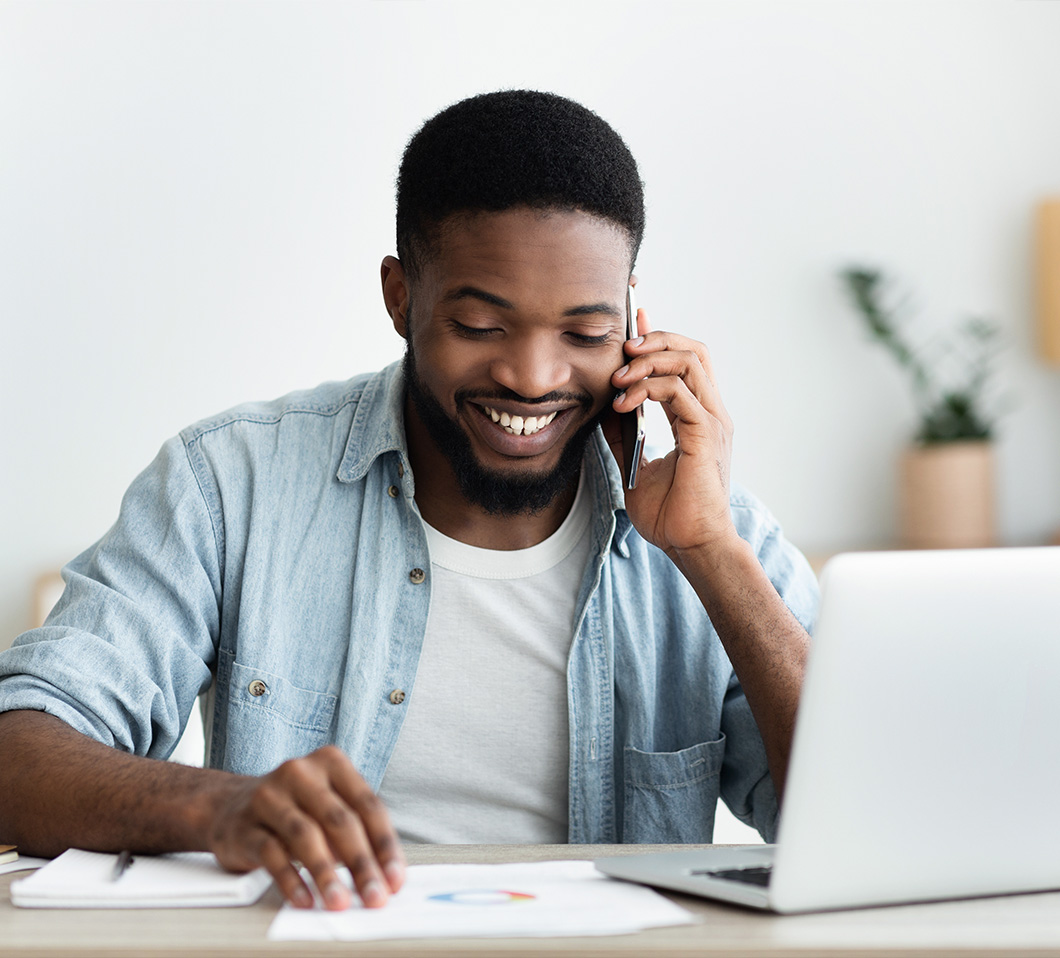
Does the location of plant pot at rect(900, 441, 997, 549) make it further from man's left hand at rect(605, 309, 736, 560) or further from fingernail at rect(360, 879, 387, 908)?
fingernail at rect(360, 879, 387, 908)

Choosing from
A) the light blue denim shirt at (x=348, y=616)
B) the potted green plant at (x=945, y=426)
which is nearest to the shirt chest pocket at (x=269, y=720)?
the light blue denim shirt at (x=348, y=616)

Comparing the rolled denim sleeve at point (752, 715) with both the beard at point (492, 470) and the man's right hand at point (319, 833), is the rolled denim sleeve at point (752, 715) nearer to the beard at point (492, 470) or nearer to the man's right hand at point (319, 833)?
the beard at point (492, 470)

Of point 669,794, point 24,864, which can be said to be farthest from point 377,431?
point 24,864

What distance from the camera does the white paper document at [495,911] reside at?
67 centimetres

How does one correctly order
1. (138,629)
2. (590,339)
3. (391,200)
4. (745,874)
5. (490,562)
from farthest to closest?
1. (391,200)
2. (490,562)
3. (590,339)
4. (138,629)
5. (745,874)

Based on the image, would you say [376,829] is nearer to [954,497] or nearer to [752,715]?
[752,715]

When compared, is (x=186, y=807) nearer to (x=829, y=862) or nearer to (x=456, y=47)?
(x=829, y=862)

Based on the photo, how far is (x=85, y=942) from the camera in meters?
0.65

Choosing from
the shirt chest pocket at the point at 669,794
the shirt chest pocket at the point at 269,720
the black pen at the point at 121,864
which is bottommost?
the shirt chest pocket at the point at 669,794

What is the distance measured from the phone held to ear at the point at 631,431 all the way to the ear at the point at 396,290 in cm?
27

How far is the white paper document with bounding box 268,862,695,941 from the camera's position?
0.67 meters

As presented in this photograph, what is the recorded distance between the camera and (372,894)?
71 cm

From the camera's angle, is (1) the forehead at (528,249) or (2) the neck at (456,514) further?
(2) the neck at (456,514)

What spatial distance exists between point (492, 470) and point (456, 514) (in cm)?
9
